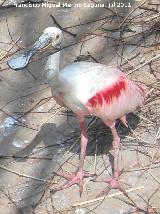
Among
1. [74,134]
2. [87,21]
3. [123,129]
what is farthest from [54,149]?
[87,21]

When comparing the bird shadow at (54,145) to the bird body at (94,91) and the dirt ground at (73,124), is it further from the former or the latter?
the bird body at (94,91)

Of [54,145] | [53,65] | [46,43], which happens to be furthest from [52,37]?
[54,145]

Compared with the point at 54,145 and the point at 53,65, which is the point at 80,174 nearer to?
the point at 54,145

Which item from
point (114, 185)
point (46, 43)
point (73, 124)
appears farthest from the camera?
point (73, 124)

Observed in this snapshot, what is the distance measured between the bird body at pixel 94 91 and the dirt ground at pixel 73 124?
0.36 meters

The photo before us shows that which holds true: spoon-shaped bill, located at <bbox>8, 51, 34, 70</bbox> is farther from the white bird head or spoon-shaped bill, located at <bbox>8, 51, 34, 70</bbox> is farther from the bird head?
the white bird head

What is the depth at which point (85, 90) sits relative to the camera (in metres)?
3.26

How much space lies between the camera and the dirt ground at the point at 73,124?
3404 mm

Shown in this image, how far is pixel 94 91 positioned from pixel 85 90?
6 centimetres

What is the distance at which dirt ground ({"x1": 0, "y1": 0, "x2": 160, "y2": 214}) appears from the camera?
3404mm

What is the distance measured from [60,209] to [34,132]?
2.43ft

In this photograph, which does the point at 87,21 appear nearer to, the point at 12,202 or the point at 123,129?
the point at 123,129

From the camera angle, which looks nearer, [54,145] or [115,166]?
[115,166]

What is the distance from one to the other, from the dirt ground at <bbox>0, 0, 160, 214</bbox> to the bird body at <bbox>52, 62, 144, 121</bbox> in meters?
0.36
